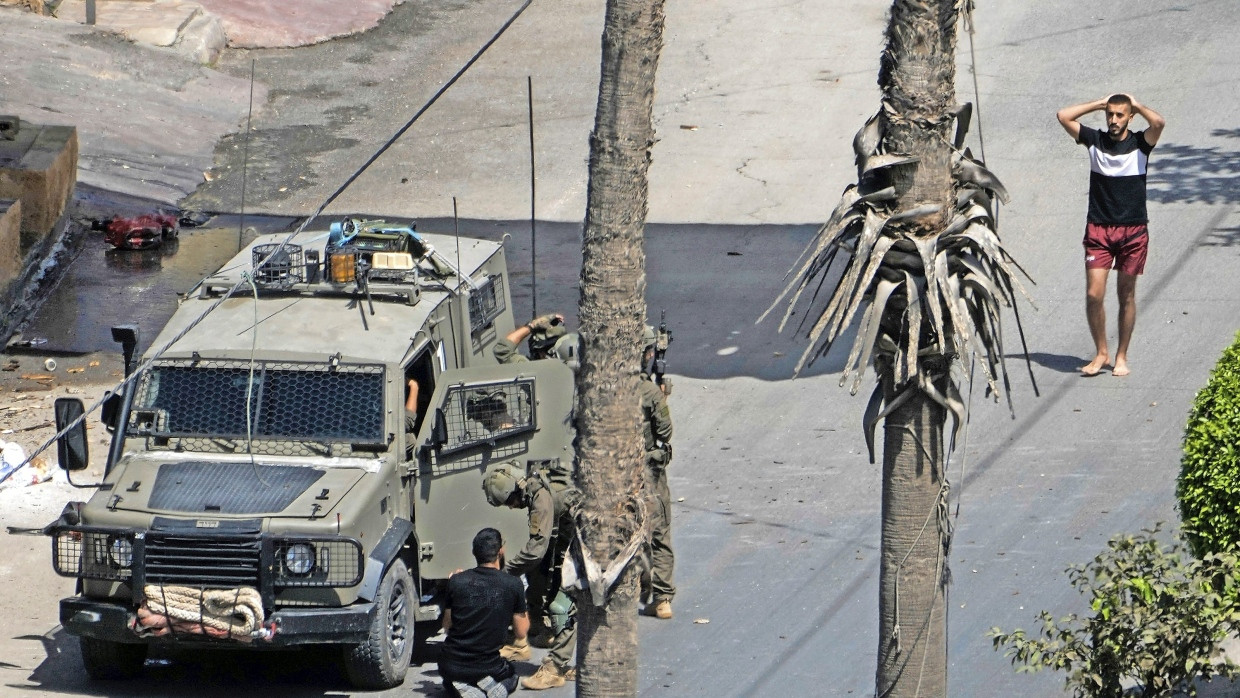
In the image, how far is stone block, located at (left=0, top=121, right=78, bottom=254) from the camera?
54.4 ft

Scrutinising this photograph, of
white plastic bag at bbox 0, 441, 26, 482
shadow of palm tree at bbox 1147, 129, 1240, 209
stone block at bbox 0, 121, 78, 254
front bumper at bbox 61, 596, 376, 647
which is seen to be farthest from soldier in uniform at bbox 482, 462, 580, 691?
stone block at bbox 0, 121, 78, 254

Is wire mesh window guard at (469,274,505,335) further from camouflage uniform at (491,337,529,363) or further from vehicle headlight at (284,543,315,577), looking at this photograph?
vehicle headlight at (284,543,315,577)

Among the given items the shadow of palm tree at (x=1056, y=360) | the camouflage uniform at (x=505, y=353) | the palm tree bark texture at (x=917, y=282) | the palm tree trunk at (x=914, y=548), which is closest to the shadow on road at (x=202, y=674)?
the camouflage uniform at (x=505, y=353)

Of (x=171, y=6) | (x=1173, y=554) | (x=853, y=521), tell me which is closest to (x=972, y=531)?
(x=853, y=521)

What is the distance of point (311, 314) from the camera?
10242mm

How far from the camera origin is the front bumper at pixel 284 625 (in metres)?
9.00

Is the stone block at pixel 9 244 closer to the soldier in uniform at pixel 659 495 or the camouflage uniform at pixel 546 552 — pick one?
the camouflage uniform at pixel 546 552

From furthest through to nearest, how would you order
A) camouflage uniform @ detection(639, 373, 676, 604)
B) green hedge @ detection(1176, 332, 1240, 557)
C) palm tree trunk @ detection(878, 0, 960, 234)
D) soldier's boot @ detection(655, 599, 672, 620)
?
soldier's boot @ detection(655, 599, 672, 620) < camouflage uniform @ detection(639, 373, 676, 604) < green hedge @ detection(1176, 332, 1240, 557) < palm tree trunk @ detection(878, 0, 960, 234)

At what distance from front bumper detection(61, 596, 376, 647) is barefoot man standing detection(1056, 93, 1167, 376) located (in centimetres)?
626

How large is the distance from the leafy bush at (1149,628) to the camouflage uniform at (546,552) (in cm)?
293

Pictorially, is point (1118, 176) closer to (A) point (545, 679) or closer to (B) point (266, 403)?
(A) point (545, 679)

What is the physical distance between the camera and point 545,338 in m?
11.3

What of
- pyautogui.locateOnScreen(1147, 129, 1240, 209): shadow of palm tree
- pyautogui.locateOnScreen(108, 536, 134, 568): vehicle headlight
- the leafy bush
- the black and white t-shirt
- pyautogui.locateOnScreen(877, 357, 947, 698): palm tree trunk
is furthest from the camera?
pyautogui.locateOnScreen(1147, 129, 1240, 209): shadow of palm tree

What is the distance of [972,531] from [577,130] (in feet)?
34.0
